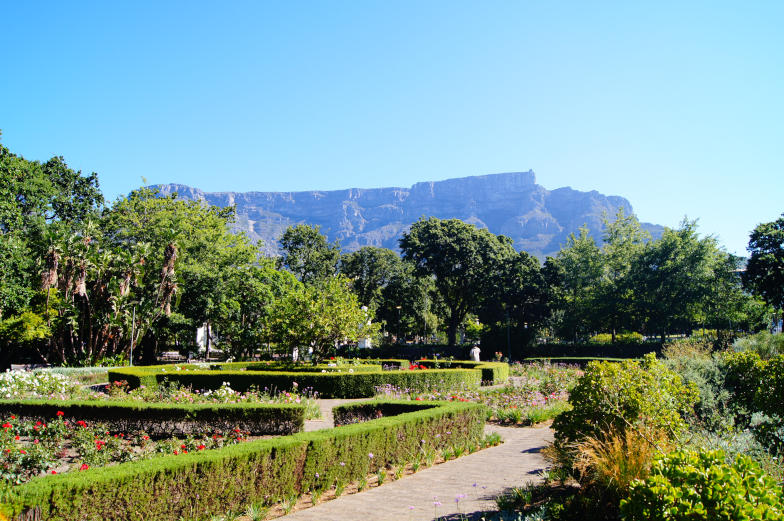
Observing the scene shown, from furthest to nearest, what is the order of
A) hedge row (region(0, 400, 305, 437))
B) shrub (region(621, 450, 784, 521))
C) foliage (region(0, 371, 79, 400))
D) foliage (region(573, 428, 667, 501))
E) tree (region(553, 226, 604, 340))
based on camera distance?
1. tree (region(553, 226, 604, 340))
2. foliage (region(0, 371, 79, 400))
3. hedge row (region(0, 400, 305, 437))
4. foliage (region(573, 428, 667, 501))
5. shrub (region(621, 450, 784, 521))

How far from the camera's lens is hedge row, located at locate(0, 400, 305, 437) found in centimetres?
1002

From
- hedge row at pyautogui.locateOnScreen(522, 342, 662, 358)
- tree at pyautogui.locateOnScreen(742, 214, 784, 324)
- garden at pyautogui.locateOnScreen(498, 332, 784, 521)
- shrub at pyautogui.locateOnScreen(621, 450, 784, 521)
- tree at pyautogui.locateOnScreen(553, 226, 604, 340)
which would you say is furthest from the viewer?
tree at pyautogui.locateOnScreen(553, 226, 604, 340)

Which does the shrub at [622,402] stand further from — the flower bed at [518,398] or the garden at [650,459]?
the flower bed at [518,398]

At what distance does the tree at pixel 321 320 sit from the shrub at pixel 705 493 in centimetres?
1781

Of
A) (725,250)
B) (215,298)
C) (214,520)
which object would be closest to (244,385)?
(214,520)

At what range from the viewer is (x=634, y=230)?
50.2 m

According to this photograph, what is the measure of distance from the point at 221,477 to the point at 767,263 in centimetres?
3715

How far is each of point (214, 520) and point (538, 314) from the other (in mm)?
45116

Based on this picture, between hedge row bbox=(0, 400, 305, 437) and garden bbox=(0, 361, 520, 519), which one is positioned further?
hedge row bbox=(0, 400, 305, 437)

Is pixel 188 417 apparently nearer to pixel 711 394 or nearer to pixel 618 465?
pixel 618 465

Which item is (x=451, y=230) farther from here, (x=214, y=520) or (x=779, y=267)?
(x=214, y=520)

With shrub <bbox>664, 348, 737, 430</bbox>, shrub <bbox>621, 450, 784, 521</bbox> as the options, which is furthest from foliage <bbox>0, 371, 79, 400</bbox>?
shrub <bbox>664, 348, 737, 430</bbox>

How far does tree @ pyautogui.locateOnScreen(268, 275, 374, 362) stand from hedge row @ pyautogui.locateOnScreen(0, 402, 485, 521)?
1212 centimetres

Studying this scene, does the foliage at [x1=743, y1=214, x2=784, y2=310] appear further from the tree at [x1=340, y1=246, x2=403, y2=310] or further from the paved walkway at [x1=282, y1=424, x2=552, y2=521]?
the tree at [x1=340, y1=246, x2=403, y2=310]
